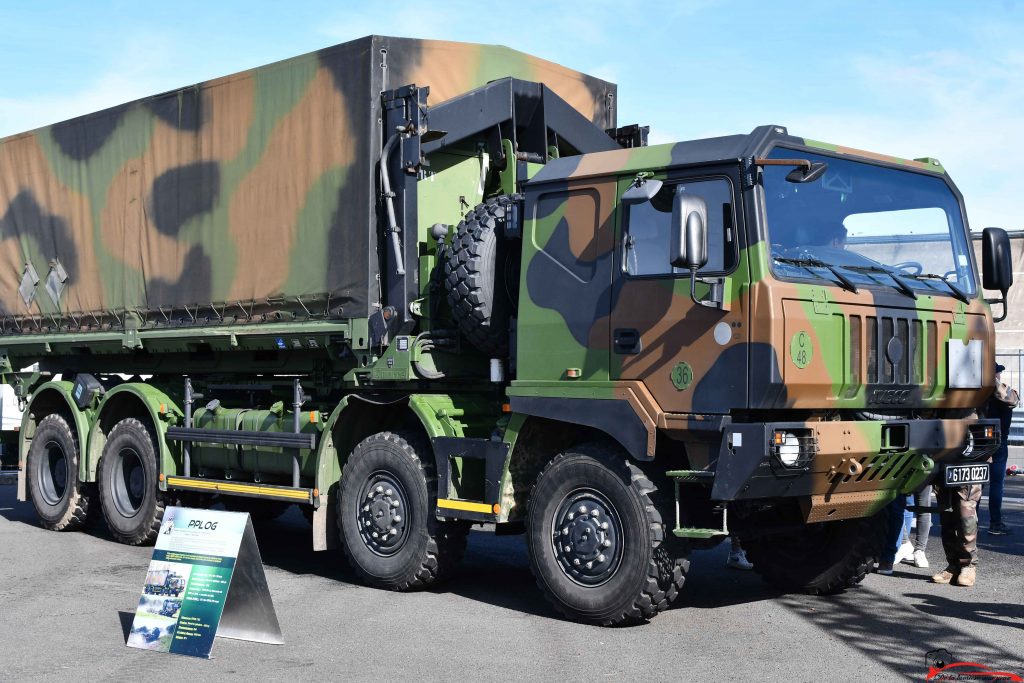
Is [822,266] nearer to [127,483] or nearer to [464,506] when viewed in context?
[464,506]

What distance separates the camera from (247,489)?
10750mm

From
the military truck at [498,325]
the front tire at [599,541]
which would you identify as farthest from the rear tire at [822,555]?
the front tire at [599,541]

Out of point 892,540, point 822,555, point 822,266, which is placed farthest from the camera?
point 892,540

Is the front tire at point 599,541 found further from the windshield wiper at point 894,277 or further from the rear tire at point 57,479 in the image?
the rear tire at point 57,479

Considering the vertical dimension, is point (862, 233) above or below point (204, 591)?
above

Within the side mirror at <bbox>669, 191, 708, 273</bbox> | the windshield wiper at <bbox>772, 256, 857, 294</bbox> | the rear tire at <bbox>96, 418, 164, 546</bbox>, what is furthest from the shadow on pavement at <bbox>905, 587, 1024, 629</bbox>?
the rear tire at <bbox>96, 418, 164, 546</bbox>

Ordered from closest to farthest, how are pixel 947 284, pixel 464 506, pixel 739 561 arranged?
pixel 947 284, pixel 464 506, pixel 739 561

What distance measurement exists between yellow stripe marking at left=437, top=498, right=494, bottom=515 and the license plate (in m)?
3.04

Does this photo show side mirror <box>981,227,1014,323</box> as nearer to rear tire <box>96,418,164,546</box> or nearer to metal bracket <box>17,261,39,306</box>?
rear tire <box>96,418,164,546</box>

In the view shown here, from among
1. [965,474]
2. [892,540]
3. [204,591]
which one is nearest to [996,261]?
[965,474]

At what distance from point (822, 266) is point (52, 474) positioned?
9.15 m

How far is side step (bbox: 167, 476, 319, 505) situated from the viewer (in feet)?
33.3

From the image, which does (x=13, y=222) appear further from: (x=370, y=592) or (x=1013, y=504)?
(x=1013, y=504)

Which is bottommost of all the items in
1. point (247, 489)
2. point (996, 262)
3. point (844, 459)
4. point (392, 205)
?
point (247, 489)
